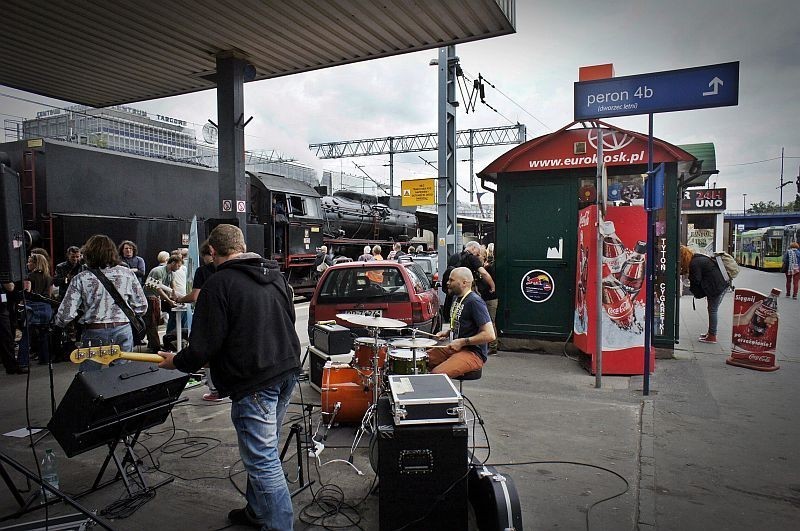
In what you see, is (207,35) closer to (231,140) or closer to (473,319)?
(231,140)

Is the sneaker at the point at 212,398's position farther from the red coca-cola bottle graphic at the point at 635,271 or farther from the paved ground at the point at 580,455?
the red coca-cola bottle graphic at the point at 635,271

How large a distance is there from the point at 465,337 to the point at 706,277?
20.0 feet

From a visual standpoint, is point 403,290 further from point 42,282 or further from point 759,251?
point 759,251

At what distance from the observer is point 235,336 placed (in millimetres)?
2889

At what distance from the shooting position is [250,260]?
3074 mm

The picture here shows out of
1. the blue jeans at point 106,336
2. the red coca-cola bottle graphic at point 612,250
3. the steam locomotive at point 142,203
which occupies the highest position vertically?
the steam locomotive at point 142,203

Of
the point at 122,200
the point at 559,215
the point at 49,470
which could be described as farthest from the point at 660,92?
the point at 122,200

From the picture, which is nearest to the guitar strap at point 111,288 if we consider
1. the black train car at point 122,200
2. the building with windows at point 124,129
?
the black train car at point 122,200

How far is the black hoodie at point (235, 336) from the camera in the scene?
9.40 feet

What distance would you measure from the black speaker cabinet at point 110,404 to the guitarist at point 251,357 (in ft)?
2.49

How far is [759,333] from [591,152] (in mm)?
3522

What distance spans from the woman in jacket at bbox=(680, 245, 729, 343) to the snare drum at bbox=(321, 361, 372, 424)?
6808mm

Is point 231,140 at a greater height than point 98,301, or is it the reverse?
point 231,140

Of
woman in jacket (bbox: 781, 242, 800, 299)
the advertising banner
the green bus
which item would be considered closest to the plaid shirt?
the advertising banner
